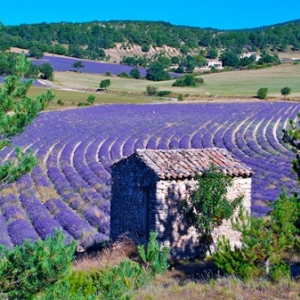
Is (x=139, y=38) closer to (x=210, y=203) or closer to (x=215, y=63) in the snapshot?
(x=215, y=63)

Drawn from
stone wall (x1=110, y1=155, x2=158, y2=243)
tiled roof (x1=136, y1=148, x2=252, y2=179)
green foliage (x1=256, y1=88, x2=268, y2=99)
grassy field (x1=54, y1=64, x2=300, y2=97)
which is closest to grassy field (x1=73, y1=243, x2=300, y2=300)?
stone wall (x1=110, y1=155, x2=158, y2=243)

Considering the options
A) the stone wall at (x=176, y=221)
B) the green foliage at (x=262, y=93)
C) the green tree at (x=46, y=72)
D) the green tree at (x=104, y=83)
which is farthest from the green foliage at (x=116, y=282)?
the green tree at (x=46, y=72)

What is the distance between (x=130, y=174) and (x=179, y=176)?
5.11ft

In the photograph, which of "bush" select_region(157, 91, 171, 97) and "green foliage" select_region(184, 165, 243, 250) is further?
Result: "bush" select_region(157, 91, 171, 97)

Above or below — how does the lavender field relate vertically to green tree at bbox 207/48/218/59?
below

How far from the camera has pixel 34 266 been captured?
6.45 meters

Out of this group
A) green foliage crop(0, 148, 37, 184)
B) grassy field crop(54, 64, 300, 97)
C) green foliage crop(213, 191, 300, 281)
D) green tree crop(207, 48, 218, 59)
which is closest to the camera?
green foliage crop(0, 148, 37, 184)

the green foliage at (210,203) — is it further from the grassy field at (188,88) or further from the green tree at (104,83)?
the green tree at (104,83)

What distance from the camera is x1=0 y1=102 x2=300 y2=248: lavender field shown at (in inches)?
657

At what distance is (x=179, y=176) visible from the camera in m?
12.9

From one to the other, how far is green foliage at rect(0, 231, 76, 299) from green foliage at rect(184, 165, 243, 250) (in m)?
6.49

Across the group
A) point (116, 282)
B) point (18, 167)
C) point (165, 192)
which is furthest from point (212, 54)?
point (116, 282)

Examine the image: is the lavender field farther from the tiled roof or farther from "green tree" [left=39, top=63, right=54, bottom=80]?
"green tree" [left=39, top=63, right=54, bottom=80]

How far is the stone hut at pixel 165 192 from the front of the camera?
42.5ft
